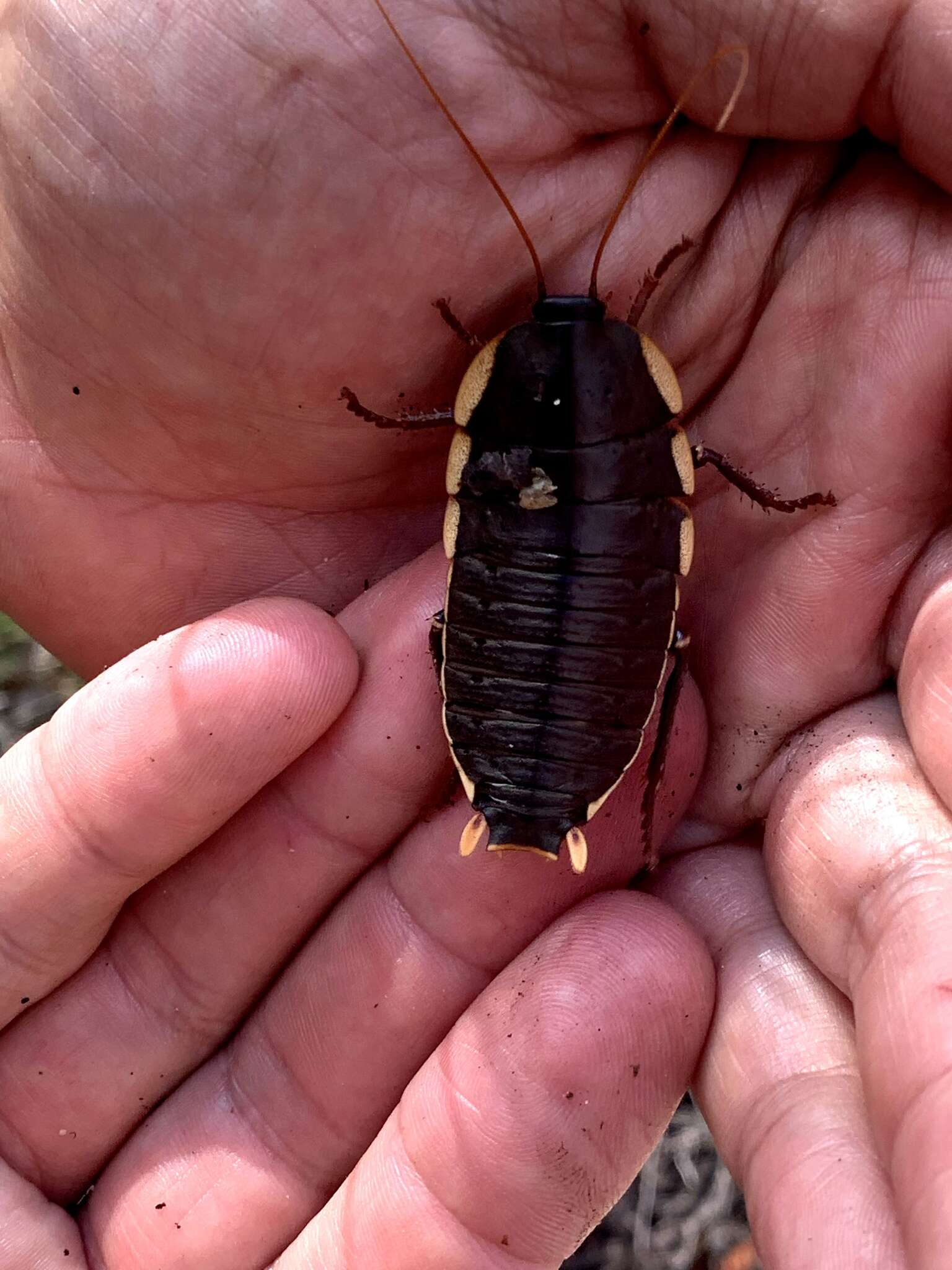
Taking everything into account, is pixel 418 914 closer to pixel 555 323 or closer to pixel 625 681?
pixel 625 681

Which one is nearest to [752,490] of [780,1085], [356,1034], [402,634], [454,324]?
[454,324]

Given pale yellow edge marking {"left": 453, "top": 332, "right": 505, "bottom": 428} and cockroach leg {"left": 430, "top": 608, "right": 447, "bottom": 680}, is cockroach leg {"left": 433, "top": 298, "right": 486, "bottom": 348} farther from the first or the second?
cockroach leg {"left": 430, "top": 608, "right": 447, "bottom": 680}

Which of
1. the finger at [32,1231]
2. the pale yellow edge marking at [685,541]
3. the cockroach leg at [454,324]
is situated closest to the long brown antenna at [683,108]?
the cockroach leg at [454,324]

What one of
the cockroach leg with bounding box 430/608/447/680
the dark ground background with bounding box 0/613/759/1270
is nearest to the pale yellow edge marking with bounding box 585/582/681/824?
the cockroach leg with bounding box 430/608/447/680

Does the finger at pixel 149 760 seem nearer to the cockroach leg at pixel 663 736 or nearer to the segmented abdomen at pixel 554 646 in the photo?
the segmented abdomen at pixel 554 646

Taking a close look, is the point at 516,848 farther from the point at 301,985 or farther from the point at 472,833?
the point at 301,985

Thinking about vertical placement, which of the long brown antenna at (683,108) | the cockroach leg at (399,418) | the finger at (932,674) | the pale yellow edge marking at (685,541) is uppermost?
the long brown antenna at (683,108)

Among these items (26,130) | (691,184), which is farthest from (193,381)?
(691,184)

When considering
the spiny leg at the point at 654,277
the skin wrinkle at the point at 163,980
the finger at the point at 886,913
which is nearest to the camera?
the finger at the point at 886,913
